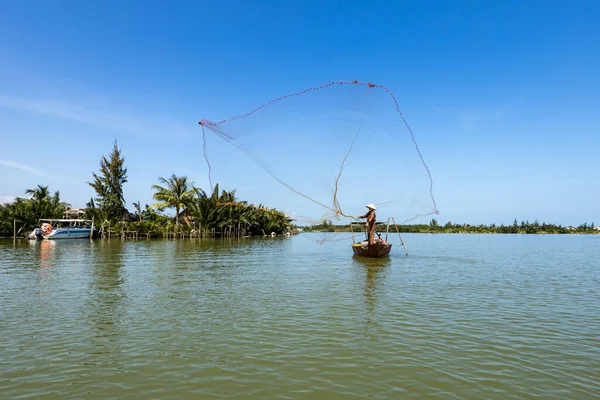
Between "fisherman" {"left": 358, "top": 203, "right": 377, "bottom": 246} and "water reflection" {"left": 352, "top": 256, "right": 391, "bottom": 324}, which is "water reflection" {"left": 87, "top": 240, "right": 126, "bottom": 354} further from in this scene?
"fisherman" {"left": 358, "top": 203, "right": 377, "bottom": 246}

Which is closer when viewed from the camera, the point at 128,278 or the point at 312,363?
the point at 312,363

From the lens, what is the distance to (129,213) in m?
63.2

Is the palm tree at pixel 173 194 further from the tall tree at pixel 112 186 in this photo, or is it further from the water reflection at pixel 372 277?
the water reflection at pixel 372 277

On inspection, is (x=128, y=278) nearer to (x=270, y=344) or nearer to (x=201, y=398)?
(x=270, y=344)

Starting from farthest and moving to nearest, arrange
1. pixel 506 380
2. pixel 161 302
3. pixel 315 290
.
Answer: pixel 315 290
pixel 161 302
pixel 506 380

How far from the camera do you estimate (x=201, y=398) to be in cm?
509

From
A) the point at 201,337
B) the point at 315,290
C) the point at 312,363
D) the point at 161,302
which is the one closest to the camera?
the point at 312,363

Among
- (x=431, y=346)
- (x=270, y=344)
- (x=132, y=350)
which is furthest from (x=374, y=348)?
(x=132, y=350)

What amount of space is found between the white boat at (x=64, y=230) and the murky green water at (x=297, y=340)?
40731 millimetres

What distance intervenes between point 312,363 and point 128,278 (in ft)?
39.2

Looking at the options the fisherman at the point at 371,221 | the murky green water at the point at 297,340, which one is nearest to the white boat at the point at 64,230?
the murky green water at the point at 297,340

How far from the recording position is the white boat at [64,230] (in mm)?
49156

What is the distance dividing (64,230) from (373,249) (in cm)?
4459

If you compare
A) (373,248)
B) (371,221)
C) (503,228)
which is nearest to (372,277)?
(371,221)
